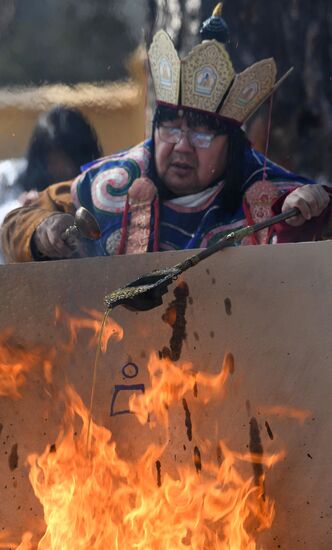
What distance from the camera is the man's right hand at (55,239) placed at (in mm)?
3398

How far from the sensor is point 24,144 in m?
3.82

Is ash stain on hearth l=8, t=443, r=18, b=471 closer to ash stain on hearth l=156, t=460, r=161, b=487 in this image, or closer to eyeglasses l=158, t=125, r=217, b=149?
ash stain on hearth l=156, t=460, r=161, b=487

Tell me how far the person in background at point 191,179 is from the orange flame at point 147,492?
1.53 metres

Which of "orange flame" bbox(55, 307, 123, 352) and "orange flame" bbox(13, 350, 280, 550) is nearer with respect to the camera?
"orange flame" bbox(13, 350, 280, 550)

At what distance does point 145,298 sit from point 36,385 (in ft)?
1.86

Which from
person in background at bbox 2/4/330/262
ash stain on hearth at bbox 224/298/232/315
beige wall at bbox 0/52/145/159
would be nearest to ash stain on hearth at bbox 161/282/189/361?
ash stain on hearth at bbox 224/298/232/315

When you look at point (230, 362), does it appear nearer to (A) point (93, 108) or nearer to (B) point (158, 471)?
(B) point (158, 471)

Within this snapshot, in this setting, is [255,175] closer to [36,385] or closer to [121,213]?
[121,213]

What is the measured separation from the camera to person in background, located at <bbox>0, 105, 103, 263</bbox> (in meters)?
3.72

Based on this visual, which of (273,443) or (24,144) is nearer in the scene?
(273,443)

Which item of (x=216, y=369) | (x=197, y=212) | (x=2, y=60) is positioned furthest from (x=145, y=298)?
(x=2, y=60)

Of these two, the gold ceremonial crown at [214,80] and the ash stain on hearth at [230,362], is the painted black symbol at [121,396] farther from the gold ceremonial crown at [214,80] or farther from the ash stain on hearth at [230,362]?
the gold ceremonial crown at [214,80]

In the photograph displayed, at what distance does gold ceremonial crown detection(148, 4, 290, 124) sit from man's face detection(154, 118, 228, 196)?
0.49 ft

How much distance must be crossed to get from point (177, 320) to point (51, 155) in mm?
2123
